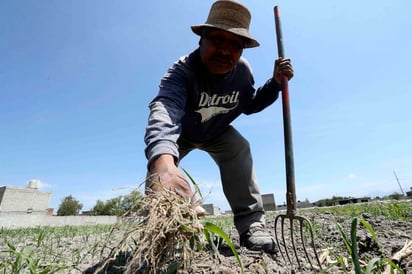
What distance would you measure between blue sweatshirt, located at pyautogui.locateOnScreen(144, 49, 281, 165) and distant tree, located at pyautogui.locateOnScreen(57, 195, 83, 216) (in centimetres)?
4090

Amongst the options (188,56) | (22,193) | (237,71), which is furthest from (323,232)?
(22,193)

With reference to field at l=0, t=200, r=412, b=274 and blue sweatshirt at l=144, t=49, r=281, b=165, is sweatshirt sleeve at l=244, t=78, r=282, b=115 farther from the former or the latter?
field at l=0, t=200, r=412, b=274

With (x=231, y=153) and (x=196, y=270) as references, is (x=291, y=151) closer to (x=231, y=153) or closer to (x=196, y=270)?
(x=231, y=153)

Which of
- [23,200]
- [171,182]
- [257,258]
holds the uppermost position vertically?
[23,200]

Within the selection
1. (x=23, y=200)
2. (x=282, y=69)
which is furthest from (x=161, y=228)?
(x=23, y=200)

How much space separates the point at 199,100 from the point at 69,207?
137 ft

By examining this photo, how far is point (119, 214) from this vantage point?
101cm

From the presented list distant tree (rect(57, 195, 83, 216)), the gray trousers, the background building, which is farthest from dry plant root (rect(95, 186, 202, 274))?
distant tree (rect(57, 195, 83, 216))

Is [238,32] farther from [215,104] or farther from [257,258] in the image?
[257,258]

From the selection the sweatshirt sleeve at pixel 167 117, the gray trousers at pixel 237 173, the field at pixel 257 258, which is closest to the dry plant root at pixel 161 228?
the field at pixel 257 258

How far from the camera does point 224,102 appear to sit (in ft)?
7.95

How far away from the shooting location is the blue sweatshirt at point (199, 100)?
1420 millimetres

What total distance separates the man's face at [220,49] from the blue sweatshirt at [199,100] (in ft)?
0.38

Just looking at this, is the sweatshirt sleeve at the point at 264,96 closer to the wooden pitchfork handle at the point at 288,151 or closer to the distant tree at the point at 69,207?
the wooden pitchfork handle at the point at 288,151
